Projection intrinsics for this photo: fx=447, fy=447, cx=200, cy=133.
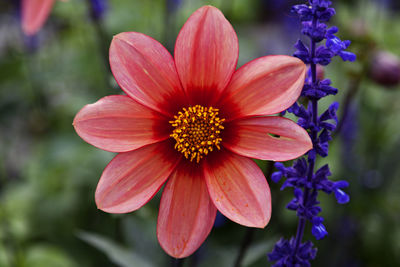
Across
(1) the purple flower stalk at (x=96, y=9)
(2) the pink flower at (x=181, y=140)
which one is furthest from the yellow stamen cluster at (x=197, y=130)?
Answer: (1) the purple flower stalk at (x=96, y=9)

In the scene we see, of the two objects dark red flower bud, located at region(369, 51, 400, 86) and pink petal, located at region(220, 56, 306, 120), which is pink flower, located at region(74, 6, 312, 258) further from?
dark red flower bud, located at region(369, 51, 400, 86)

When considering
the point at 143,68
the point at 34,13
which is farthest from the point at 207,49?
the point at 34,13

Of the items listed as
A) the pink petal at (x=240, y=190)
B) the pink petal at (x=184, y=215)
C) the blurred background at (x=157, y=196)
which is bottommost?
the blurred background at (x=157, y=196)

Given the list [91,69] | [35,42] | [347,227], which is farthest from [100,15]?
[347,227]

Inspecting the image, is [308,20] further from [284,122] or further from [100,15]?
[100,15]

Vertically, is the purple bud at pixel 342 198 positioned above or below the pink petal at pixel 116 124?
below

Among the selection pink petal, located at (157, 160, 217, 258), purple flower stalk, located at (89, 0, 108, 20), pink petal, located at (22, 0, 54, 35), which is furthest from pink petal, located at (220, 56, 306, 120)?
purple flower stalk, located at (89, 0, 108, 20)

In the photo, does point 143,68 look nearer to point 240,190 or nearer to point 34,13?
point 240,190

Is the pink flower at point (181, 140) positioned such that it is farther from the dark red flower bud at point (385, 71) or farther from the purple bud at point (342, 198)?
the dark red flower bud at point (385, 71)
